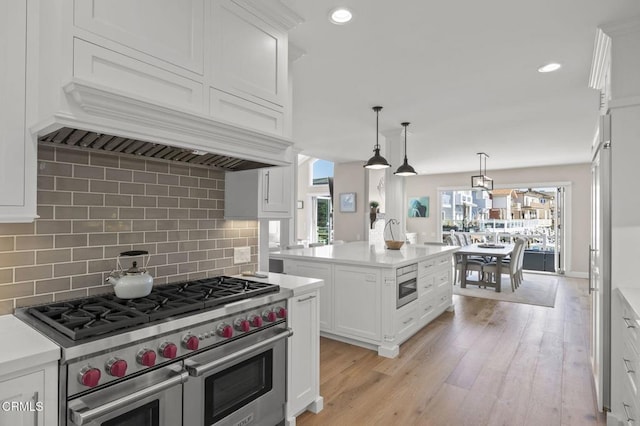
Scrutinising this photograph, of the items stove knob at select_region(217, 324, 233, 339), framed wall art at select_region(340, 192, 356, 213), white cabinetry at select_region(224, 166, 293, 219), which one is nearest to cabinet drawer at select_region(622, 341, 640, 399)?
stove knob at select_region(217, 324, 233, 339)

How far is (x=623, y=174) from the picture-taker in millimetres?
2168

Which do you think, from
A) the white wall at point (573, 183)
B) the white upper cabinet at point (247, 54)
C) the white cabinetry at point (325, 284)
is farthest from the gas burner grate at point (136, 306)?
the white wall at point (573, 183)

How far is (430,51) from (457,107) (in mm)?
1564

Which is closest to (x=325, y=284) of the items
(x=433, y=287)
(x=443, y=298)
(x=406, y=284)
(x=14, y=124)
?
(x=406, y=284)

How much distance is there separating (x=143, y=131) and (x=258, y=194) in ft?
2.97

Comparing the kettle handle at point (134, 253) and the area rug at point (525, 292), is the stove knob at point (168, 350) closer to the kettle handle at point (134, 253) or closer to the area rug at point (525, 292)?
the kettle handle at point (134, 253)

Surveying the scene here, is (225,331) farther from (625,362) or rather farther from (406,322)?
(406,322)

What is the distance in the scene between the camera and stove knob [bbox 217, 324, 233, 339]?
1.62 meters

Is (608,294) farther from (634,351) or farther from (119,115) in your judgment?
(119,115)

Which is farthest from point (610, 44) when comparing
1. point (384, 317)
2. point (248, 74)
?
point (384, 317)

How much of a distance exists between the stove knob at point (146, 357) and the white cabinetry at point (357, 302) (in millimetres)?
2260

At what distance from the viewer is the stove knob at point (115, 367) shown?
4.06ft

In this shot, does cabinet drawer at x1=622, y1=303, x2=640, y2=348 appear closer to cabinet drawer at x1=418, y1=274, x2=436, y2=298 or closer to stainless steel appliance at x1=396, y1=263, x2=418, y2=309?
stainless steel appliance at x1=396, y1=263, x2=418, y2=309

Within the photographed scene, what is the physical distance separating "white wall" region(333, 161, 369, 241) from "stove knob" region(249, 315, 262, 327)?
6.93m
